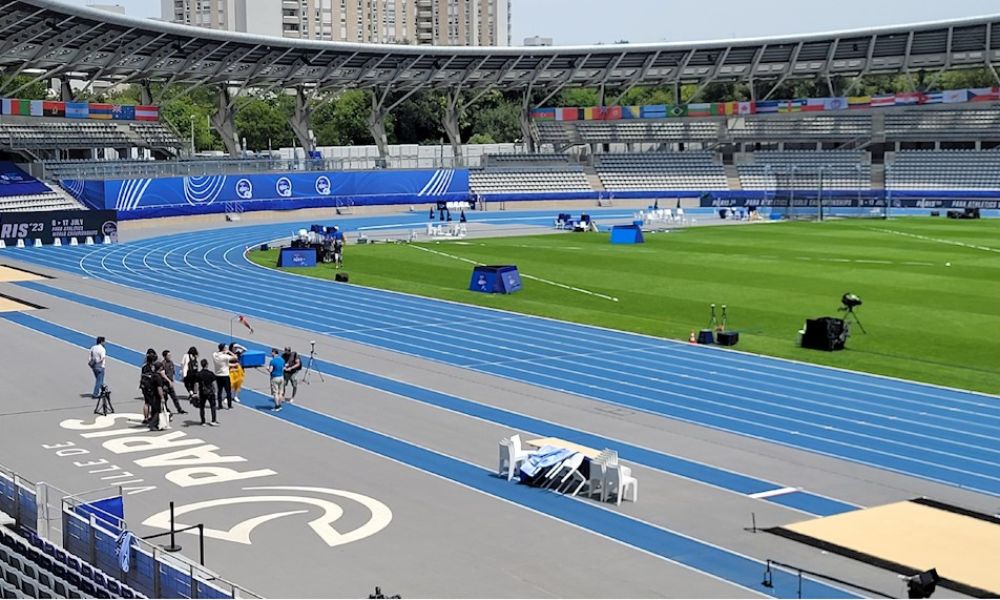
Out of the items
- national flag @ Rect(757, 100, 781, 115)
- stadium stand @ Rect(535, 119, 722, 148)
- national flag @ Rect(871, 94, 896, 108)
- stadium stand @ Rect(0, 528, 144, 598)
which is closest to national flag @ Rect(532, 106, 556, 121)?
stadium stand @ Rect(535, 119, 722, 148)

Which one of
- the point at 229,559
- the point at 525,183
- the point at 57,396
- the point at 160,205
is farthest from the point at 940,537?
the point at 525,183

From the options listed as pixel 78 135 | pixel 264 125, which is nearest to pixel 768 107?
pixel 78 135

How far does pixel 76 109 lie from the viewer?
269 ft

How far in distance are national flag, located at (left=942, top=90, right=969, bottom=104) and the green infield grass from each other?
90.0 feet

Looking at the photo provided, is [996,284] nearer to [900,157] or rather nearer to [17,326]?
[17,326]

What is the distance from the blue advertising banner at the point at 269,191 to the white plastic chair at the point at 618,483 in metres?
58.8

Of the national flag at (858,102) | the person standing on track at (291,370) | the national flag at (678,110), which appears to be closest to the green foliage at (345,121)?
the national flag at (678,110)

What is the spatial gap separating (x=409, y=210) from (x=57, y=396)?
64.8 m

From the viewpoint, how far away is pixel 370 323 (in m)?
36.8

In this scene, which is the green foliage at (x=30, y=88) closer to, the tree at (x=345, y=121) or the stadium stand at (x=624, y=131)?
the tree at (x=345, y=121)

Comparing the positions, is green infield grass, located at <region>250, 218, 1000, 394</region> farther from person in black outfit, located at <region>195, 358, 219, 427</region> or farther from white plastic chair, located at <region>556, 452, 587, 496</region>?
person in black outfit, located at <region>195, 358, 219, 427</region>

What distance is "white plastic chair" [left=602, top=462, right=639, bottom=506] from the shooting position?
18.5 m

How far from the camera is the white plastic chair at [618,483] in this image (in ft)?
60.6

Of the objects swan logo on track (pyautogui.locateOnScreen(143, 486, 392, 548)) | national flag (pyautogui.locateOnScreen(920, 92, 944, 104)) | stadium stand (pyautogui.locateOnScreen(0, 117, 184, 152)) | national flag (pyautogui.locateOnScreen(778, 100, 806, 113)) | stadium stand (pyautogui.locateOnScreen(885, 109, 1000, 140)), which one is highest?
national flag (pyautogui.locateOnScreen(920, 92, 944, 104))
